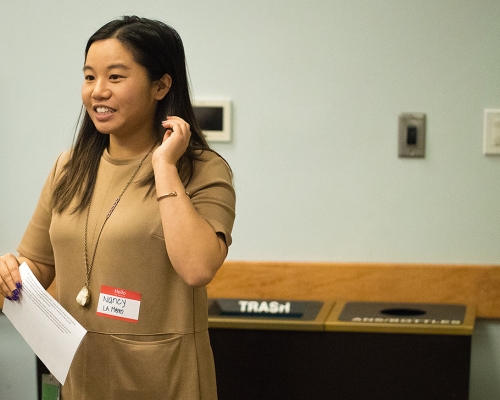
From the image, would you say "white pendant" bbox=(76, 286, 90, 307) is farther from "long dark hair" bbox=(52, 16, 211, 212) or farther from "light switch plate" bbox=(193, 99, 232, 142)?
"light switch plate" bbox=(193, 99, 232, 142)

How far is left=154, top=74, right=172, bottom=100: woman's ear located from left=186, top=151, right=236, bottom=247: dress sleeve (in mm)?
159

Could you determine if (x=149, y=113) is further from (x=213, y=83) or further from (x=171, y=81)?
(x=213, y=83)

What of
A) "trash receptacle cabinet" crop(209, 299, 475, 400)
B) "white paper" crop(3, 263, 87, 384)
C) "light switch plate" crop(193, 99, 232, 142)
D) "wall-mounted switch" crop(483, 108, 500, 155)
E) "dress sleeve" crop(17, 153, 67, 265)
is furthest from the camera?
"light switch plate" crop(193, 99, 232, 142)

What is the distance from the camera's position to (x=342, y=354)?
2127 millimetres

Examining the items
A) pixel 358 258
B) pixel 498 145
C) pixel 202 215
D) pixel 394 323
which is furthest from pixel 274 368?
pixel 498 145

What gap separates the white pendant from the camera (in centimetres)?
146

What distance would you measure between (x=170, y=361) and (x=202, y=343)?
0.08 m

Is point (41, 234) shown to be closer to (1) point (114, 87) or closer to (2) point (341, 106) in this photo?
(1) point (114, 87)

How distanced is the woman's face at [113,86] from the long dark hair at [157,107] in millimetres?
22

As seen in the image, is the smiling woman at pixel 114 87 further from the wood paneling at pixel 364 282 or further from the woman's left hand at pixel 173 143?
the wood paneling at pixel 364 282

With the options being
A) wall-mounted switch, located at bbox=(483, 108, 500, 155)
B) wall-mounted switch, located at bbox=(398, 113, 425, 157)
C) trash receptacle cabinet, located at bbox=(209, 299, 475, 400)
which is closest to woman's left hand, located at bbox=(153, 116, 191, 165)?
trash receptacle cabinet, located at bbox=(209, 299, 475, 400)

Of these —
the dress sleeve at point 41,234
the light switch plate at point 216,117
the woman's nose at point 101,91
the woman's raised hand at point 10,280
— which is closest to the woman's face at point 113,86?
the woman's nose at point 101,91

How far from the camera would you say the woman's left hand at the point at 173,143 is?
143 cm

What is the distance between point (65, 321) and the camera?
4.57 feet
